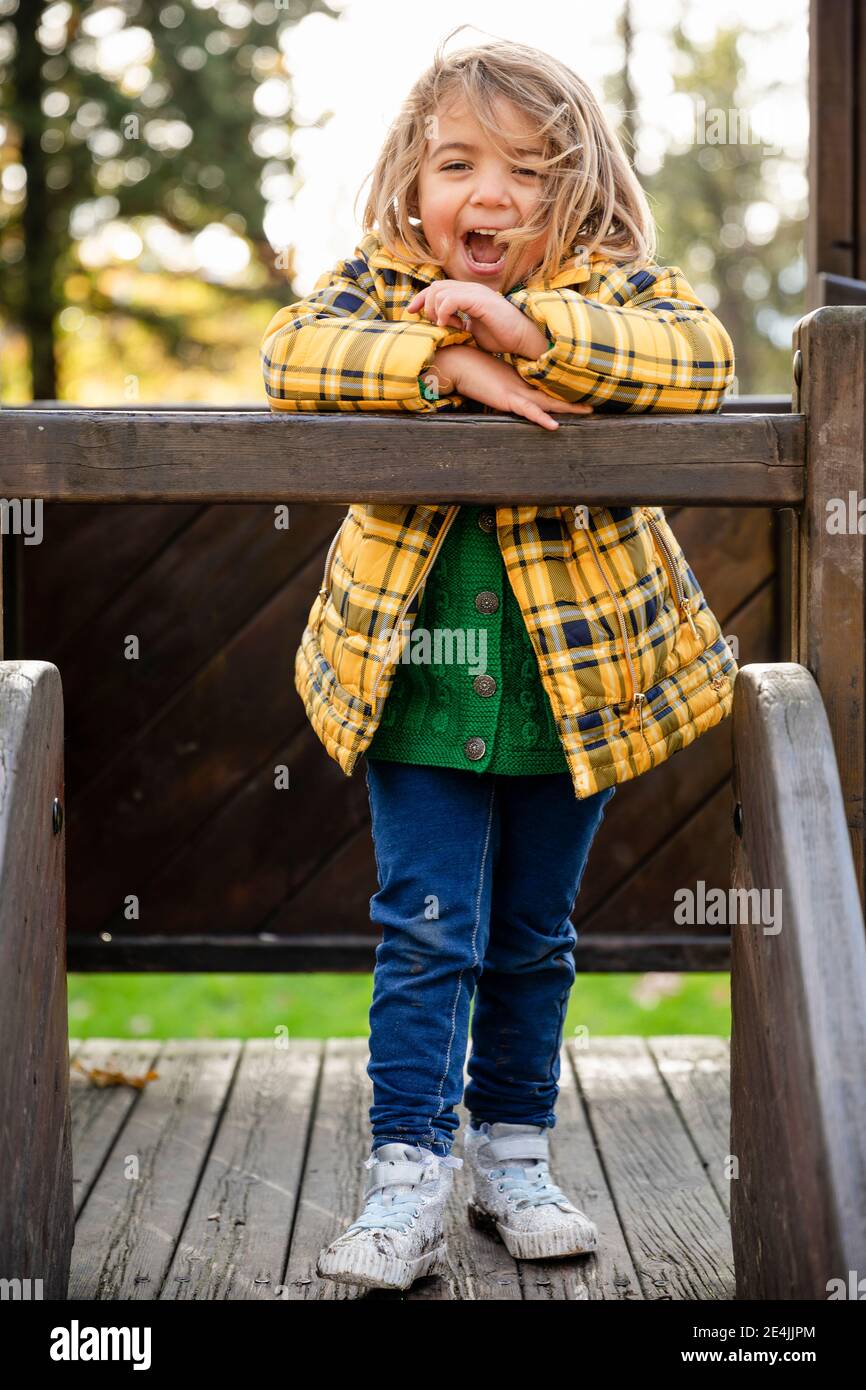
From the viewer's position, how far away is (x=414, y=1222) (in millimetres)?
1861

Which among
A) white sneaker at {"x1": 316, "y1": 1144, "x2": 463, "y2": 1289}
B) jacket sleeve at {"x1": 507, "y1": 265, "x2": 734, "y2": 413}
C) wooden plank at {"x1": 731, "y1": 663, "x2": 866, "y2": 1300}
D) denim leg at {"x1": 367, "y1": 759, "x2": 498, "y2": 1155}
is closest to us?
wooden plank at {"x1": 731, "y1": 663, "x2": 866, "y2": 1300}

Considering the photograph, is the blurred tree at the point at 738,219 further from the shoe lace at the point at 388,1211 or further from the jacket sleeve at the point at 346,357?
the shoe lace at the point at 388,1211

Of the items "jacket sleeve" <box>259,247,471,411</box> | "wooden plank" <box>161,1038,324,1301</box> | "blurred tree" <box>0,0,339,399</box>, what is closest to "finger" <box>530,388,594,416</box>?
"jacket sleeve" <box>259,247,471,411</box>

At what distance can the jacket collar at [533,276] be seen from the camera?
1.86 meters

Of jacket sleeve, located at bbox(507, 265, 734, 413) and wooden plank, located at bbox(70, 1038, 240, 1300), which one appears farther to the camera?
wooden plank, located at bbox(70, 1038, 240, 1300)

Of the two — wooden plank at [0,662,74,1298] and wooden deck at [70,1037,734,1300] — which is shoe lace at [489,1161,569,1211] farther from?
wooden plank at [0,662,74,1298]

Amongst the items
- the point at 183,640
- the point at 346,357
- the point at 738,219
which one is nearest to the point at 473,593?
the point at 346,357

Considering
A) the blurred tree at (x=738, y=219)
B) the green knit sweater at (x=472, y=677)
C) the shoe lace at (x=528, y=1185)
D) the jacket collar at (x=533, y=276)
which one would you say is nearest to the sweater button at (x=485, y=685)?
the green knit sweater at (x=472, y=677)

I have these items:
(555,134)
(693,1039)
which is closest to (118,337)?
(693,1039)

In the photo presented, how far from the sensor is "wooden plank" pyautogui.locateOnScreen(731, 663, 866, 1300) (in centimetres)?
142

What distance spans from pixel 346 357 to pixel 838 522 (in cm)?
61

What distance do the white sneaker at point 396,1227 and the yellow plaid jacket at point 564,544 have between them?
525mm

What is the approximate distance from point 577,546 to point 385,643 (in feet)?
0.91

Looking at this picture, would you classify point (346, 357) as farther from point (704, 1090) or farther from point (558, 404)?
point (704, 1090)
